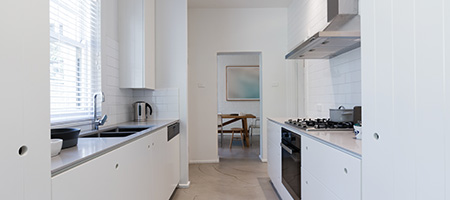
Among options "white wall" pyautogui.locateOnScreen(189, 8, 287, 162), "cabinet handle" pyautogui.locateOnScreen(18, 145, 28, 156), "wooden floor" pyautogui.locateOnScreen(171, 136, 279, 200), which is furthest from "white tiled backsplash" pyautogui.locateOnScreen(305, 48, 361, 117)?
"cabinet handle" pyautogui.locateOnScreen(18, 145, 28, 156)

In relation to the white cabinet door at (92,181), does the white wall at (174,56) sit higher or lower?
higher

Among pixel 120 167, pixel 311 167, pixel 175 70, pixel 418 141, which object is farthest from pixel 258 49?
pixel 418 141

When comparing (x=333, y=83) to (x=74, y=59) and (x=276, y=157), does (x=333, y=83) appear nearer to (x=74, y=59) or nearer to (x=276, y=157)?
(x=276, y=157)

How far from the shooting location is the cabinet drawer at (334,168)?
119cm

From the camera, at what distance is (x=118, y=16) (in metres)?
2.86

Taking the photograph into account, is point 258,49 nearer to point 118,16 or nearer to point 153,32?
point 153,32

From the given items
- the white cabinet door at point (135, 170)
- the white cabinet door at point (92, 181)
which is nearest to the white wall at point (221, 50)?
the white cabinet door at point (135, 170)

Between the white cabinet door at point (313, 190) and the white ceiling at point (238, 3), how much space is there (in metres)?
3.19

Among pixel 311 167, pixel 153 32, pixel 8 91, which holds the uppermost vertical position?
pixel 153 32

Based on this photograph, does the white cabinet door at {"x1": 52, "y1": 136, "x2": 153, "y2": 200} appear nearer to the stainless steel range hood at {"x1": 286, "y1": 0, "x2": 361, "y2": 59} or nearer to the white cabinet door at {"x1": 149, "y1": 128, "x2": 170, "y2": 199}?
the white cabinet door at {"x1": 149, "y1": 128, "x2": 170, "y2": 199}

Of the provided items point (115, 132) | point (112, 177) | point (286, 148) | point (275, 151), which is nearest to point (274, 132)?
point (275, 151)

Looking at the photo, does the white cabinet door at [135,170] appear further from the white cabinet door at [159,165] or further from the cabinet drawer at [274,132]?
the cabinet drawer at [274,132]

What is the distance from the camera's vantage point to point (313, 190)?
175 centimetres

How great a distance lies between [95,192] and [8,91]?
699 mm
